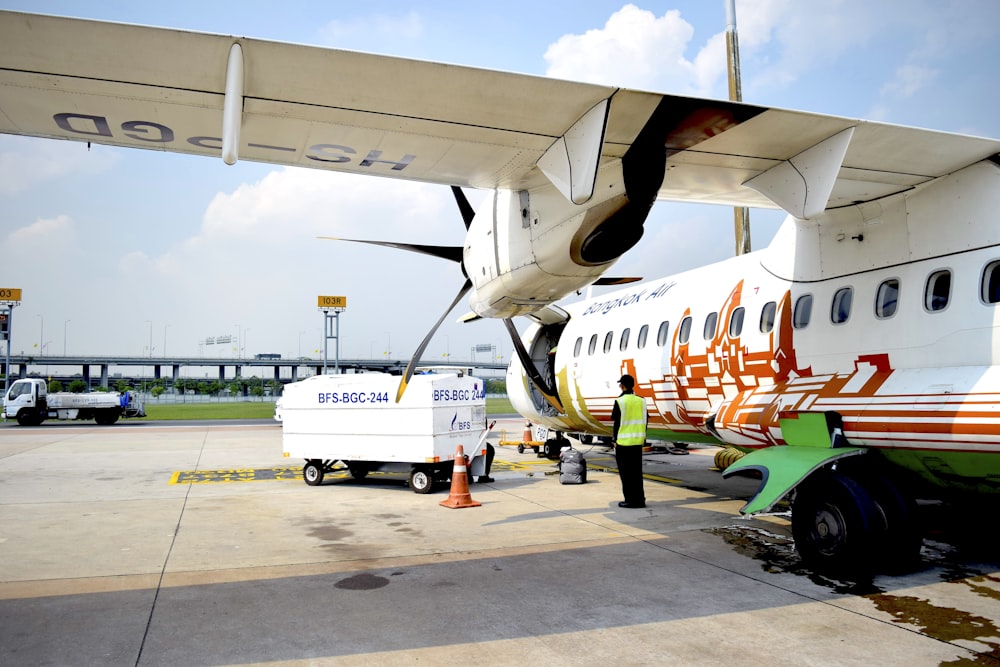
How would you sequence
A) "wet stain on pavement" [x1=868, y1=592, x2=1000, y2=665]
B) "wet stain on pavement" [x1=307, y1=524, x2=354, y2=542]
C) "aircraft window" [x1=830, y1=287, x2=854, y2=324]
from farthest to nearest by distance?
"wet stain on pavement" [x1=307, y1=524, x2=354, y2=542] → "aircraft window" [x1=830, y1=287, x2=854, y2=324] → "wet stain on pavement" [x1=868, y1=592, x2=1000, y2=665]

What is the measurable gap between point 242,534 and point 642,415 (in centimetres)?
542

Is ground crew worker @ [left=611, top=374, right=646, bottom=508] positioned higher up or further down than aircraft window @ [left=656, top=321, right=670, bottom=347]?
further down

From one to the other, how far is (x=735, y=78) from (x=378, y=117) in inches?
496

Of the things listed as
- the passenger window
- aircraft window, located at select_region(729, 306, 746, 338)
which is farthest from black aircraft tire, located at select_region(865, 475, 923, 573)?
aircraft window, located at select_region(729, 306, 746, 338)

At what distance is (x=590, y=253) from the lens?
6.89 metres

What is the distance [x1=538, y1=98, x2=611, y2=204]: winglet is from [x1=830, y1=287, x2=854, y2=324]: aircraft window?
11.2ft

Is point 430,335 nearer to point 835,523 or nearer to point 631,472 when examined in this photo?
point 631,472

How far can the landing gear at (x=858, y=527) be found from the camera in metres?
6.09

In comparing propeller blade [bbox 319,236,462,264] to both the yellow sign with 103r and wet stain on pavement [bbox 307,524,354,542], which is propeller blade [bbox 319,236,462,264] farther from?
the yellow sign with 103r

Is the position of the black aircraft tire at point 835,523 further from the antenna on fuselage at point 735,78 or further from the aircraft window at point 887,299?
the antenna on fuselage at point 735,78

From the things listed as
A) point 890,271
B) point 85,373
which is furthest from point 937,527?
point 85,373

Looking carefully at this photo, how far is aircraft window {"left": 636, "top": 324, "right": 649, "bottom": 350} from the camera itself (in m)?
11.2

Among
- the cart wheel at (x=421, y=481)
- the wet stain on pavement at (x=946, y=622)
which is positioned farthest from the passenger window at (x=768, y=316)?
the cart wheel at (x=421, y=481)

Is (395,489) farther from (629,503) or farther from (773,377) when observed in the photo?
(773,377)
